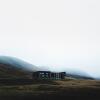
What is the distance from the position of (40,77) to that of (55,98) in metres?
100

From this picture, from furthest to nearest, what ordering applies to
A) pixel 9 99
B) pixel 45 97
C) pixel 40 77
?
1. pixel 40 77
2. pixel 45 97
3. pixel 9 99

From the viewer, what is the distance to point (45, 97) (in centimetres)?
9775

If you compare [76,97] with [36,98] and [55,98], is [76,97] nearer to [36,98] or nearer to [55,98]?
[55,98]

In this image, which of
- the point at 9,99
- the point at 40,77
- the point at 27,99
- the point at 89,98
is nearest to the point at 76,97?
the point at 89,98

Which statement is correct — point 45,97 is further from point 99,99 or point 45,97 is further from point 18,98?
point 99,99

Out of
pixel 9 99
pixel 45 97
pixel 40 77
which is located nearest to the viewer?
pixel 9 99

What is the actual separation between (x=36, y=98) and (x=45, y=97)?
11.3 feet

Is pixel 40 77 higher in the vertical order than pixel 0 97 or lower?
higher

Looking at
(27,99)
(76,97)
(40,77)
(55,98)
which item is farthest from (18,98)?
(40,77)

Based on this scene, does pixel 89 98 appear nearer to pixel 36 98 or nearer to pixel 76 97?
pixel 76 97

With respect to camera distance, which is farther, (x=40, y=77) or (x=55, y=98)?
(x=40, y=77)

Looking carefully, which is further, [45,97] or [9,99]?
[45,97]

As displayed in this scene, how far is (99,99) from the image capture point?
310ft

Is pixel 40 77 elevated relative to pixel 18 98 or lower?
elevated
